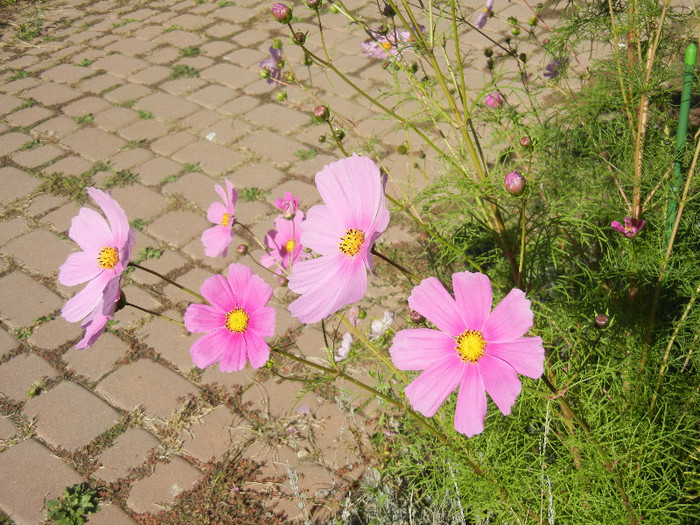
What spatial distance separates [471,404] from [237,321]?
1.59ft

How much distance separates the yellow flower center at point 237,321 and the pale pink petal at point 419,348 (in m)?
0.36

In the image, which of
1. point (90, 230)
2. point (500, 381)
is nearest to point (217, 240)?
point (90, 230)

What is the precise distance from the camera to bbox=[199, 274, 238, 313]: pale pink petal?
115 cm

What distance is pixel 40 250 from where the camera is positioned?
276 cm

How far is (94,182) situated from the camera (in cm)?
309

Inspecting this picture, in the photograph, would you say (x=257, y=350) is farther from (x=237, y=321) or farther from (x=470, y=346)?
(x=470, y=346)

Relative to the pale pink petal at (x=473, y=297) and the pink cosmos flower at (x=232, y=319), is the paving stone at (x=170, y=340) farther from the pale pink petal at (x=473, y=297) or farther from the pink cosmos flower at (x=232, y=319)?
the pale pink petal at (x=473, y=297)

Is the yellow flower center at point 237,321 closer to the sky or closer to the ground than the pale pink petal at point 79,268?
closer to the ground

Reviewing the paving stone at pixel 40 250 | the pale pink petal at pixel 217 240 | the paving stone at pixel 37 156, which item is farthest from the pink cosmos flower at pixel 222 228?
the paving stone at pixel 37 156

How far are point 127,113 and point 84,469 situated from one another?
2.26m

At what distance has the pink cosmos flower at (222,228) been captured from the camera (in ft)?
4.69

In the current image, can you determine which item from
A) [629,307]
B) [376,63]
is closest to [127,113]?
[376,63]

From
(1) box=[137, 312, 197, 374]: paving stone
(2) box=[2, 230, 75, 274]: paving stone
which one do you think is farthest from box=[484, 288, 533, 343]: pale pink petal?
(2) box=[2, 230, 75, 274]: paving stone

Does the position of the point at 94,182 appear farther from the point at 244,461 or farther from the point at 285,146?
the point at 244,461
